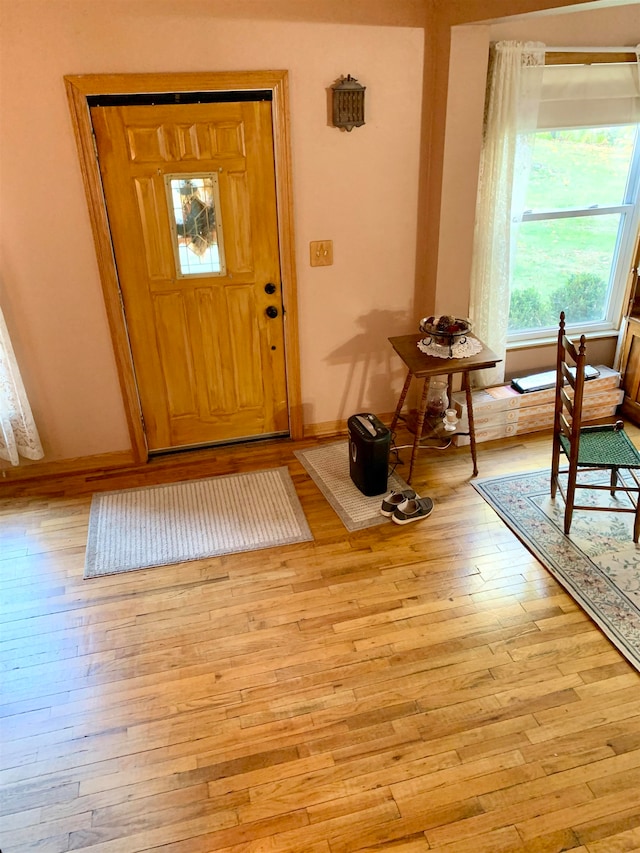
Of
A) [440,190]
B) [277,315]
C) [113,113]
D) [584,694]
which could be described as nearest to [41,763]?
[584,694]

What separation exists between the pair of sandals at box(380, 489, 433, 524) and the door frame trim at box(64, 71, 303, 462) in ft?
3.30

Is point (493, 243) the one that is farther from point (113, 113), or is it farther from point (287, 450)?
point (113, 113)

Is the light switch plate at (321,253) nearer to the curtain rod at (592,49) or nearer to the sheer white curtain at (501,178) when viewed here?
the sheer white curtain at (501,178)

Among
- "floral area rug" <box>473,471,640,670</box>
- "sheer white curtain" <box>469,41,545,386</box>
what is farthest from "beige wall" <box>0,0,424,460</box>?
"floral area rug" <box>473,471,640,670</box>

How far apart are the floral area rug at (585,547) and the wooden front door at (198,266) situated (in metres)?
1.54

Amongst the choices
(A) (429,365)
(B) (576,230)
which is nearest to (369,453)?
(A) (429,365)

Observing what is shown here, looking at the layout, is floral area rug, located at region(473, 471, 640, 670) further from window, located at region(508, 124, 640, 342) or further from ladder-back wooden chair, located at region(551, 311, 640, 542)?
window, located at region(508, 124, 640, 342)

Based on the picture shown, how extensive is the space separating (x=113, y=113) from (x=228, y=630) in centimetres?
257

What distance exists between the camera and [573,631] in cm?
274

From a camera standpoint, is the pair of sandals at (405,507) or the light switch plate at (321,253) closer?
the pair of sandals at (405,507)

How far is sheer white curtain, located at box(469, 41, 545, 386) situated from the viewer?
351 cm

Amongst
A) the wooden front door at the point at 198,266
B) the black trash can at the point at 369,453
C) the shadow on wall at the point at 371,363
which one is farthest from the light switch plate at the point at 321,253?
the black trash can at the point at 369,453

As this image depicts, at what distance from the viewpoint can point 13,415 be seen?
11.9 ft

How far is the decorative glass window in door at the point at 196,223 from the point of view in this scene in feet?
11.3
